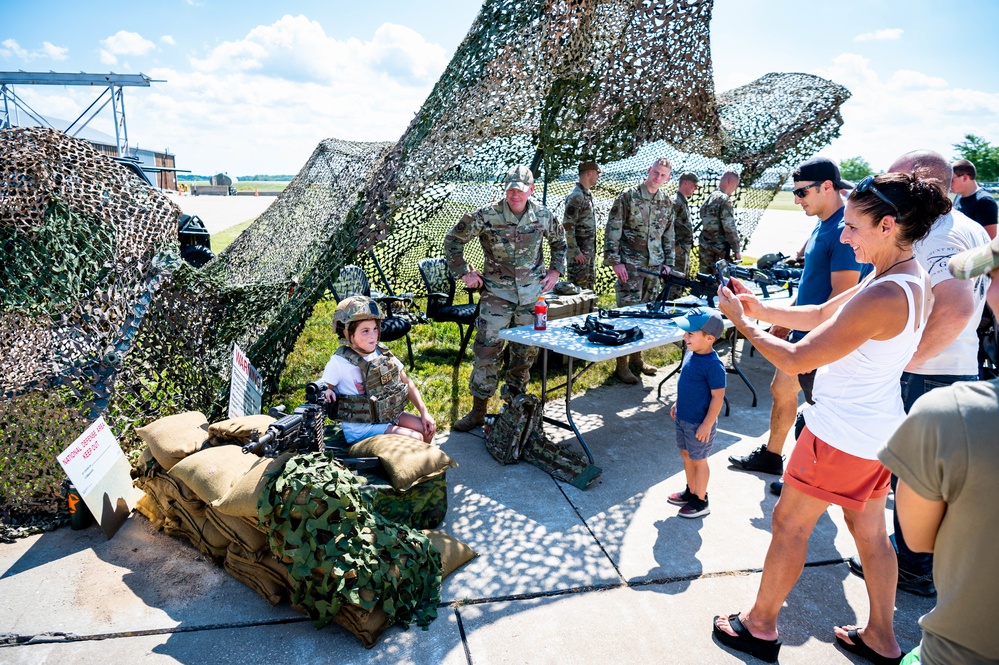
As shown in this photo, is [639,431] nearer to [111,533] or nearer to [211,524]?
[211,524]

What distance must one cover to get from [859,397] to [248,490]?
2.42m

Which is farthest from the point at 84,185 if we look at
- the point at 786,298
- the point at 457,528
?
the point at 786,298

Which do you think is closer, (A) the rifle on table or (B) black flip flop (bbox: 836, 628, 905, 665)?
(B) black flip flop (bbox: 836, 628, 905, 665)

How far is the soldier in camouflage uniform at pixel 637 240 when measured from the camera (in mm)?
5961

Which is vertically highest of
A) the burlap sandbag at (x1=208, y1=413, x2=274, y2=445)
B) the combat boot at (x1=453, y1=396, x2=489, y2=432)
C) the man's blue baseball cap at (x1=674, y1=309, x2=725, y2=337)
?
the man's blue baseball cap at (x1=674, y1=309, x2=725, y2=337)

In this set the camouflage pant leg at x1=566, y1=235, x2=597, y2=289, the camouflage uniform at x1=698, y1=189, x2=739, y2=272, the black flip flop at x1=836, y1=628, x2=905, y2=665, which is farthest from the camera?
the camouflage uniform at x1=698, y1=189, x2=739, y2=272

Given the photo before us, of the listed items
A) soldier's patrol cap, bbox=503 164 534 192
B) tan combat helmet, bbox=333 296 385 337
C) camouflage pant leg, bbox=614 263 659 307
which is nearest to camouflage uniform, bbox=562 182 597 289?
camouflage pant leg, bbox=614 263 659 307

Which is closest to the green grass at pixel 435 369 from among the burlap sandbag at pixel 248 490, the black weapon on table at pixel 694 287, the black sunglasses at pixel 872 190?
the black weapon on table at pixel 694 287

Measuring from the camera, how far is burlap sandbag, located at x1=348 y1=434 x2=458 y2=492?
119 inches

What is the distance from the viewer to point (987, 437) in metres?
1.17

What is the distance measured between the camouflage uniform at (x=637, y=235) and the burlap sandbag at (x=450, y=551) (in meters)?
3.54

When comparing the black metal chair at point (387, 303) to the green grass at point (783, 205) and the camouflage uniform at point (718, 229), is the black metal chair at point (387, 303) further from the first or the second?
the green grass at point (783, 205)

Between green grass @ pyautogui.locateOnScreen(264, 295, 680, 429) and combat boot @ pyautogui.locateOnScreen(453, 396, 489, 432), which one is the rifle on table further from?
green grass @ pyautogui.locateOnScreen(264, 295, 680, 429)

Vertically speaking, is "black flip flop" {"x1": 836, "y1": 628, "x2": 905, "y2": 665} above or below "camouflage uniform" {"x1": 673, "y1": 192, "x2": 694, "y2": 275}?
below
